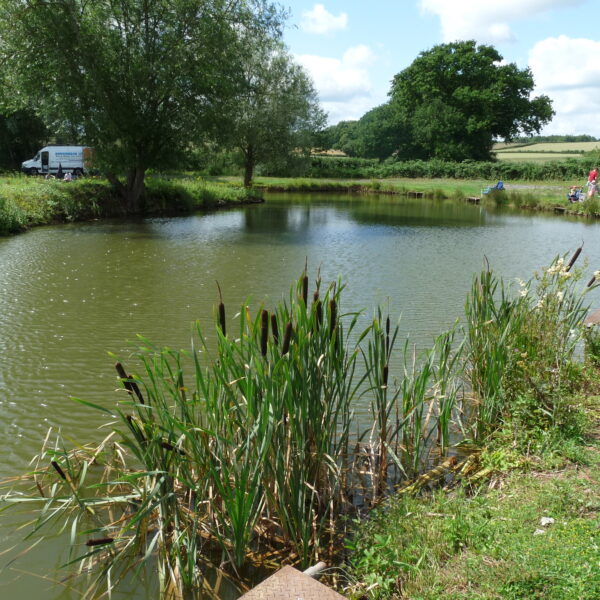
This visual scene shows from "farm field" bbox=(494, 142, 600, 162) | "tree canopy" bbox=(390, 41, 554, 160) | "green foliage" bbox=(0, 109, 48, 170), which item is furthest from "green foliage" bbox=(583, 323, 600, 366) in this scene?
"farm field" bbox=(494, 142, 600, 162)

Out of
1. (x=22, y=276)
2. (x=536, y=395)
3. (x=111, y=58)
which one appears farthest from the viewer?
(x=111, y=58)

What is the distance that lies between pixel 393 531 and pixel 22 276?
33.3ft

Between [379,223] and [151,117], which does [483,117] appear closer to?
[379,223]

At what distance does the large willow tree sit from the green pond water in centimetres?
332

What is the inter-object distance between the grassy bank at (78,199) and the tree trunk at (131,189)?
1.07ft

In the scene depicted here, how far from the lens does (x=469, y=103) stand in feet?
194

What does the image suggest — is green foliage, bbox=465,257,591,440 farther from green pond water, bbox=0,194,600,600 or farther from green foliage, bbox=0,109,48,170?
green foliage, bbox=0,109,48,170

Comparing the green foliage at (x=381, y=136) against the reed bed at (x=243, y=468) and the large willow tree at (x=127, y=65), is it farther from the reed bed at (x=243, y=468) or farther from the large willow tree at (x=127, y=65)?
the reed bed at (x=243, y=468)

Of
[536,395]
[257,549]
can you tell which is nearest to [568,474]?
[536,395]

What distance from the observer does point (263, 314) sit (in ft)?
9.52

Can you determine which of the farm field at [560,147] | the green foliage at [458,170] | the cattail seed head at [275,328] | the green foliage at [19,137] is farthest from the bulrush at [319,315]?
the farm field at [560,147]

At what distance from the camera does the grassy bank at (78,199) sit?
689 inches

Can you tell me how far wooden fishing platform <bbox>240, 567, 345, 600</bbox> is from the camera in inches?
96.0

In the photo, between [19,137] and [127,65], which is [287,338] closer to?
[127,65]
